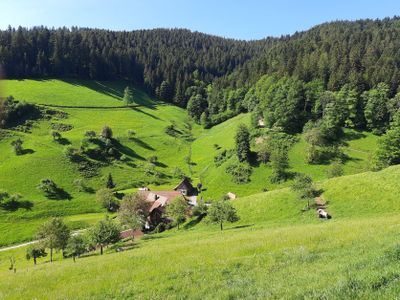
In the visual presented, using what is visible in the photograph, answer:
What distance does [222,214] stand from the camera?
181 feet

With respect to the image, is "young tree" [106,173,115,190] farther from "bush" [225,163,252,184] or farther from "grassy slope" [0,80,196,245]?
"bush" [225,163,252,184]

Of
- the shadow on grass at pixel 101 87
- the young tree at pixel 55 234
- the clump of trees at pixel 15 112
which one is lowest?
the young tree at pixel 55 234

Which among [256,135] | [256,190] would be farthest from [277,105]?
[256,190]

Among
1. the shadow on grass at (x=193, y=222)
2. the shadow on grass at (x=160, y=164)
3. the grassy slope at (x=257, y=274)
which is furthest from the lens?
the shadow on grass at (x=160, y=164)

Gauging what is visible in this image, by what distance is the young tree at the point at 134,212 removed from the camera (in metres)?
64.2

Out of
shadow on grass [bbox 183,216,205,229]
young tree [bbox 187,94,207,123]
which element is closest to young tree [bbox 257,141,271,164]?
shadow on grass [bbox 183,216,205,229]

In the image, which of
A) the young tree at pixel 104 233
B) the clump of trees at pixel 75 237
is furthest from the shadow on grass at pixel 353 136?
the clump of trees at pixel 75 237

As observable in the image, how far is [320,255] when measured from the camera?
59.5 feet

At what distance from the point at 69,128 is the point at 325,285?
5305 inches

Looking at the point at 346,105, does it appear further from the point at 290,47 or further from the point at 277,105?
the point at 290,47

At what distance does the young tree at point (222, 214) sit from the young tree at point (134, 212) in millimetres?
15937

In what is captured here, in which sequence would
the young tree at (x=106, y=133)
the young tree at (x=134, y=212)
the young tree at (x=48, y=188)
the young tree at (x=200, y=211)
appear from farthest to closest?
1. the young tree at (x=106, y=133)
2. the young tree at (x=48, y=188)
3. the young tree at (x=200, y=211)
4. the young tree at (x=134, y=212)

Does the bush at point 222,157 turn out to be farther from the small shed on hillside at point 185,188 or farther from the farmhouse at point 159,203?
the farmhouse at point 159,203

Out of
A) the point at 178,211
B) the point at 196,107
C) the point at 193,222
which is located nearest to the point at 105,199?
the point at 178,211
